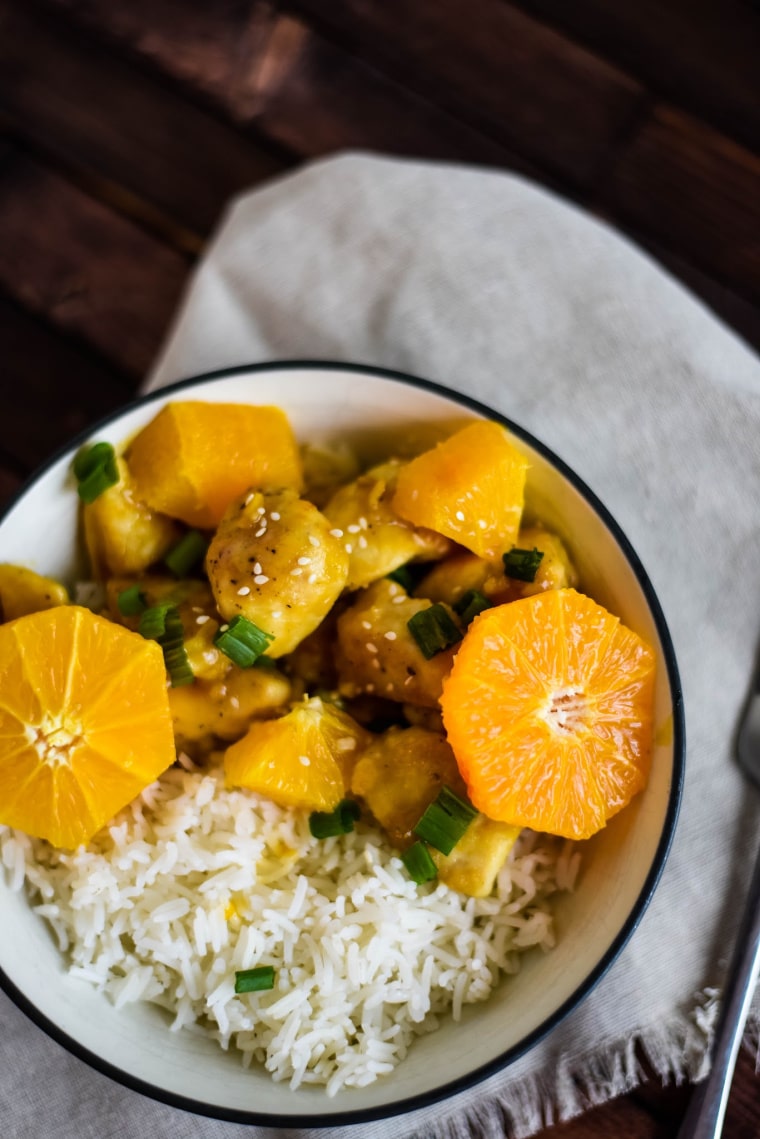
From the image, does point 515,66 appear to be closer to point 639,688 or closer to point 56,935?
point 639,688

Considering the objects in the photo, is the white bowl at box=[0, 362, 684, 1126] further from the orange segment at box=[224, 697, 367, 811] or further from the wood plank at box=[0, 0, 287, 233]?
the wood plank at box=[0, 0, 287, 233]

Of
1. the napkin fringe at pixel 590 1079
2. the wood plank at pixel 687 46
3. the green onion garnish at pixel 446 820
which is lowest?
the napkin fringe at pixel 590 1079

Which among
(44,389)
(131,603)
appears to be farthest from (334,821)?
(44,389)

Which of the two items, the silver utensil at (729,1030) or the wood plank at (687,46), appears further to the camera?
the wood plank at (687,46)

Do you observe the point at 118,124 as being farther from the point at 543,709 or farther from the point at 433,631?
the point at 543,709

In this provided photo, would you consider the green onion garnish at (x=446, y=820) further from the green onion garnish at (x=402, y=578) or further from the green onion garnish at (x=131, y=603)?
the green onion garnish at (x=131, y=603)

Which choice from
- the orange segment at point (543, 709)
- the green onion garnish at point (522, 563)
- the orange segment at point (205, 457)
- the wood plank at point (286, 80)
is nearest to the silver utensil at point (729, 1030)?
the orange segment at point (543, 709)

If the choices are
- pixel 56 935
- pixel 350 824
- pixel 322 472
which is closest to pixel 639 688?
pixel 350 824

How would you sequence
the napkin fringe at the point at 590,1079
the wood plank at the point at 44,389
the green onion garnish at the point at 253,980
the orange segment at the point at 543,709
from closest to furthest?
the orange segment at the point at 543,709
the green onion garnish at the point at 253,980
the napkin fringe at the point at 590,1079
the wood plank at the point at 44,389
